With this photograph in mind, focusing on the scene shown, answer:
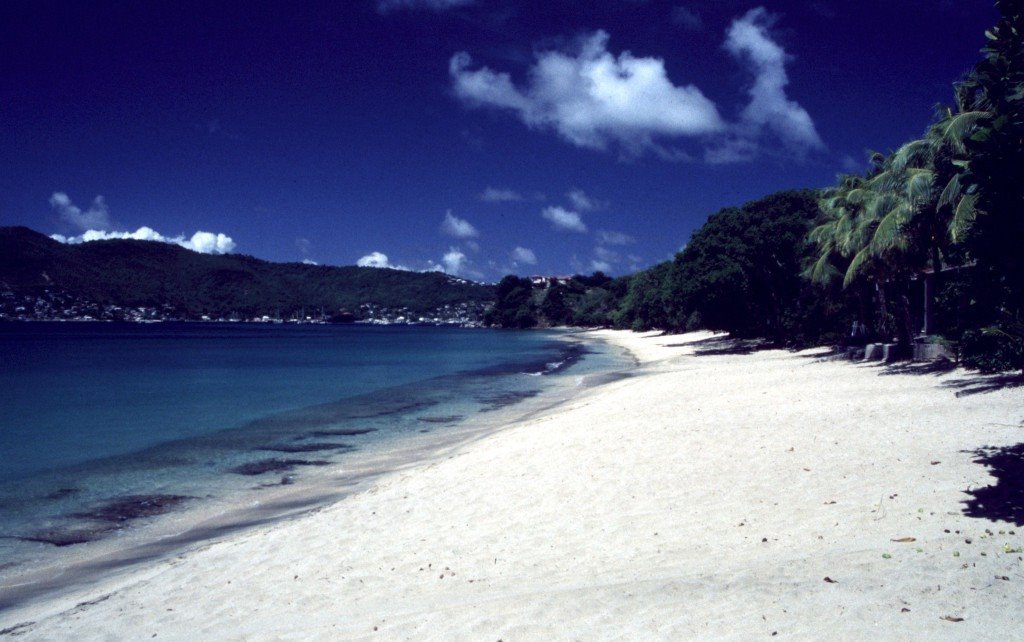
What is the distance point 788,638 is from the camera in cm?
452

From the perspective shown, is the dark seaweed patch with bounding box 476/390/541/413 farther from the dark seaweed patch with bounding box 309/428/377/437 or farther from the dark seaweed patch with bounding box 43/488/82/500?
the dark seaweed patch with bounding box 43/488/82/500

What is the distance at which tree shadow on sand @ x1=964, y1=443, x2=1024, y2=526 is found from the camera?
6457mm

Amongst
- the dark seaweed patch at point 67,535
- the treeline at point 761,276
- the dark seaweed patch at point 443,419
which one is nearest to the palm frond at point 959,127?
the dark seaweed patch at point 443,419

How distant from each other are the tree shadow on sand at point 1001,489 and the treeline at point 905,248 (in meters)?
1.71

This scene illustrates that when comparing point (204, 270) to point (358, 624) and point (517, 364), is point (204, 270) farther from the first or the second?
point (358, 624)

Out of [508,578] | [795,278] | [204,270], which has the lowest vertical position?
[508,578]

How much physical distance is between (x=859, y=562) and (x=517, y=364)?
132ft

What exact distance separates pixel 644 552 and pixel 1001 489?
3977 millimetres

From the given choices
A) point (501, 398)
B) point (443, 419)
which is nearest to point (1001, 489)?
point (443, 419)

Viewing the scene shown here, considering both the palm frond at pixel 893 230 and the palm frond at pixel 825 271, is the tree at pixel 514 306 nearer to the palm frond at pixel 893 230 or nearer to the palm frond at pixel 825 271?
the palm frond at pixel 825 271

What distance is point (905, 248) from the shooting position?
19156mm

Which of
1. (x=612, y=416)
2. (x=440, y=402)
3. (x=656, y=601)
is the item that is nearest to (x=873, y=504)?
A: (x=656, y=601)

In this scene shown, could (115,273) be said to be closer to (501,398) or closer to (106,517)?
(501,398)

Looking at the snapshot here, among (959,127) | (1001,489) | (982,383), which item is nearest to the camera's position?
(1001,489)
